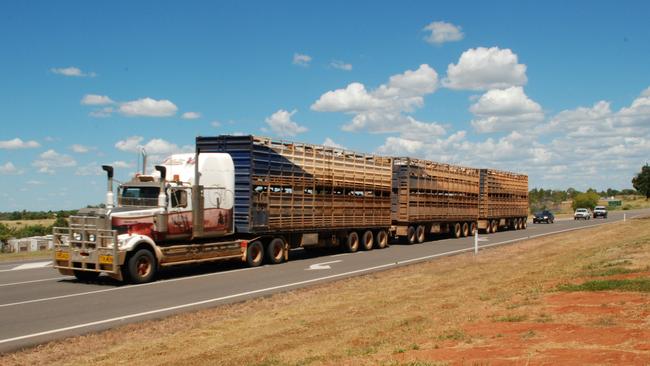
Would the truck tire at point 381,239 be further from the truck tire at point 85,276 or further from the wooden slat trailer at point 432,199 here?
the truck tire at point 85,276

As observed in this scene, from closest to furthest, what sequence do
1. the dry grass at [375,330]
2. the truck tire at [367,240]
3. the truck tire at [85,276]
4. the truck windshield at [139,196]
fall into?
the dry grass at [375,330], the truck tire at [85,276], the truck windshield at [139,196], the truck tire at [367,240]

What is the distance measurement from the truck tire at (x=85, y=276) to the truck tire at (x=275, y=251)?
18.6ft

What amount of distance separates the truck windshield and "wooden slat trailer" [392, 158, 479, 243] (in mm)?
15781

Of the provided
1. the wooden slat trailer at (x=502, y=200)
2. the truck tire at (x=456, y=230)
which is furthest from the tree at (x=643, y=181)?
the truck tire at (x=456, y=230)

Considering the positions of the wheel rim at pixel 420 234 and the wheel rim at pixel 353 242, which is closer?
the wheel rim at pixel 353 242

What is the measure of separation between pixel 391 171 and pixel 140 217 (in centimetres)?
1480

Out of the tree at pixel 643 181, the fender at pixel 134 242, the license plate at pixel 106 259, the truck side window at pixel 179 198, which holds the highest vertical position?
the tree at pixel 643 181

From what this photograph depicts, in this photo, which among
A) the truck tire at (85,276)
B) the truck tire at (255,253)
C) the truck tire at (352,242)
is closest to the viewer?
the truck tire at (85,276)

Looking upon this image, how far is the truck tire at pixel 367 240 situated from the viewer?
26.9m

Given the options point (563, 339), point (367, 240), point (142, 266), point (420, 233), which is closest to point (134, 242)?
point (142, 266)

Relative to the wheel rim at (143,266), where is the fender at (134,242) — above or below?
above

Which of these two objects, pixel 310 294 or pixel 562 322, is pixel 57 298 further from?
pixel 562 322

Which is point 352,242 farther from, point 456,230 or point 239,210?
point 456,230

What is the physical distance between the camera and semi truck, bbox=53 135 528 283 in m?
16.4
